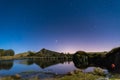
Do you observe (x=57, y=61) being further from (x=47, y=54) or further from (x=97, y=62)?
(x=47, y=54)

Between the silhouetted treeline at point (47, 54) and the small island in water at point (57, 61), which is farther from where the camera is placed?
the silhouetted treeline at point (47, 54)

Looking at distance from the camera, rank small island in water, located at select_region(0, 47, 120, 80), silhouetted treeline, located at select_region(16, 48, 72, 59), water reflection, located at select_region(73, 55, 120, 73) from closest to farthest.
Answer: small island in water, located at select_region(0, 47, 120, 80) < water reflection, located at select_region(73, 55, 120, 73) < silhouetted treeline, located at select_region(16, 48, 72, 59)

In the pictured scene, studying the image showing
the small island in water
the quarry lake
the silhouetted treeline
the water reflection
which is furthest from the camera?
the silhouetted treeline

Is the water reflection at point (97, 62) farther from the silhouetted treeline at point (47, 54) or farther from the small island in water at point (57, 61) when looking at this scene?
the silhouetted treeline at point (47, 54)

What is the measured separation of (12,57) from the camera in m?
155

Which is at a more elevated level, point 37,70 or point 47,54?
point 47,54

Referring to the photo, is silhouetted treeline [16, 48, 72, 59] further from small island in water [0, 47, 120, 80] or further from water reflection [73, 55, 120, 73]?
water reflection [73, 55, 120, 73]

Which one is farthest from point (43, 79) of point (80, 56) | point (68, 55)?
point (68, 55)

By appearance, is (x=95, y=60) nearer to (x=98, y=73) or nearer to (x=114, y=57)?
(x=114, y=57)

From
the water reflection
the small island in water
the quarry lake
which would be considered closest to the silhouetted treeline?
the small island in water

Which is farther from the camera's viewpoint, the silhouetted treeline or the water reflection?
the silhouetted treeline

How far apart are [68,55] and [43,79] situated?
115 meters

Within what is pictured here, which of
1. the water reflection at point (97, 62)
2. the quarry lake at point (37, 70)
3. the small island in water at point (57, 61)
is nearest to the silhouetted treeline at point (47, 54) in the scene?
the small island in water at point (57, 61)

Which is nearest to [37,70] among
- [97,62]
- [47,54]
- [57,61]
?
[97,62]
